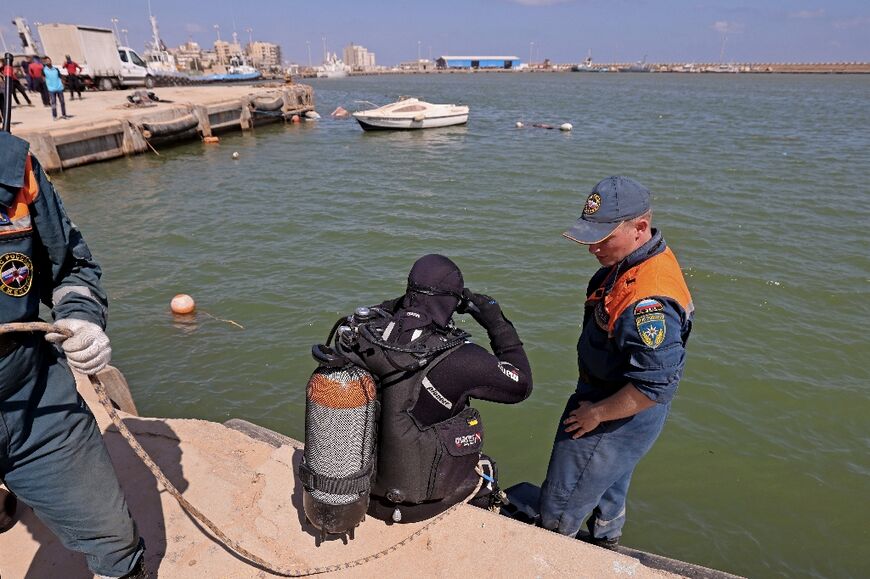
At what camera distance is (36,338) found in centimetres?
222

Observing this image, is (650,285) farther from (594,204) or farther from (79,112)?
(79,112)

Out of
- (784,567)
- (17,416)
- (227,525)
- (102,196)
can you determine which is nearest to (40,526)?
(227,525)

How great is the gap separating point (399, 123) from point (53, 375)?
97.7 ft

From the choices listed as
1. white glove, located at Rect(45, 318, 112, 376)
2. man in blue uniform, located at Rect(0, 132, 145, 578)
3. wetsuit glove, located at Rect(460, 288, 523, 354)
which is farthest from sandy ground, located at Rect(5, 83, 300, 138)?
wetsuit glove, located at Rect(460, 288, 523, 354)

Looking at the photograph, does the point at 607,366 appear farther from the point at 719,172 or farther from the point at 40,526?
the point at 719,172

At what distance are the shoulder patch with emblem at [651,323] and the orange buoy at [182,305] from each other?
26.7 feet

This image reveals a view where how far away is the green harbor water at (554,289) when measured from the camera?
5.41 meters

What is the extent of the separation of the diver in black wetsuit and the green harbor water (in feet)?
10.3

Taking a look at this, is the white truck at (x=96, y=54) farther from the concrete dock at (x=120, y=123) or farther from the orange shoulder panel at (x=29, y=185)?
the orange shoulder panel at (x=29, y=185)

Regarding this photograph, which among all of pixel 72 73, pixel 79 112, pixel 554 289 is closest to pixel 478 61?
pixel 72 73

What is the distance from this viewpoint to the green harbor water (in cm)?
541

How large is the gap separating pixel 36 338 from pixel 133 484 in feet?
6.10

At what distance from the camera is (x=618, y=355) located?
2908 millimetres

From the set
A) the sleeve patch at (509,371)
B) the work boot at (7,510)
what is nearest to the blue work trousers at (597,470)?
the sleeve patch at (509,371)
